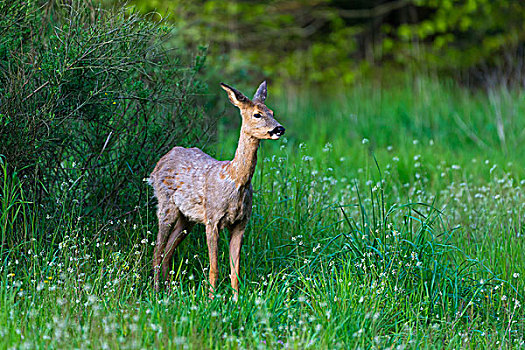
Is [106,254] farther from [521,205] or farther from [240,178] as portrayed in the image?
[521,205]

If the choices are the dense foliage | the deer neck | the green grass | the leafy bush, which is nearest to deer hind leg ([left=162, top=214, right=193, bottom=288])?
the green grass

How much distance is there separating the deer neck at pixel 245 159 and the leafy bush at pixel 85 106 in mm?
1250

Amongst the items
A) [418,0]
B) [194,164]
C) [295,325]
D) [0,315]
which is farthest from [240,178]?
[418,0]

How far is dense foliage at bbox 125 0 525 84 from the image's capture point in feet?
54.0

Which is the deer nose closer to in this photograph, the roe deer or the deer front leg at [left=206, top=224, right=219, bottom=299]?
the roe deer

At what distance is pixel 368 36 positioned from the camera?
17531mm

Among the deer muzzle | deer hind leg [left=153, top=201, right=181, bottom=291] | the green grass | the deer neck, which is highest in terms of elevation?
the deer muzzle

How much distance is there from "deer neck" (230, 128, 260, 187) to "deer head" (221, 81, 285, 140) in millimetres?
58

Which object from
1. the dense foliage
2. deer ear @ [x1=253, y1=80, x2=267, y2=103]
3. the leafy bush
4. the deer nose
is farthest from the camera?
the dense foliage

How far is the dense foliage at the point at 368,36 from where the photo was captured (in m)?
16.5

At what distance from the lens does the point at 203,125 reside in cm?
714

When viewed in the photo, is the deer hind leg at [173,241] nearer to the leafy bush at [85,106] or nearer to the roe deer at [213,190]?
the roe deer at [213,190]

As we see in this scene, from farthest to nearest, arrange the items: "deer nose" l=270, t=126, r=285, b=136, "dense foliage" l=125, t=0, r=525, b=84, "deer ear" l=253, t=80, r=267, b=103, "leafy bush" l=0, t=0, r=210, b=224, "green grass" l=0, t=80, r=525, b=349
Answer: "dense foliage" l=125, t=0, r=525, b=84 < "leafy bush" l=0, t=0, r=210, b=224 < "deer ear" l=253, t=80, r=267, b=103 < "deer nose" l=270, t=126, r=285, b=136 < "green grass" l=0, t=80, r=525, b=349

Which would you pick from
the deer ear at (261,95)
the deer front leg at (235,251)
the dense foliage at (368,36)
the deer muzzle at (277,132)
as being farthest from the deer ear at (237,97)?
the dense foliage at (368,36)
